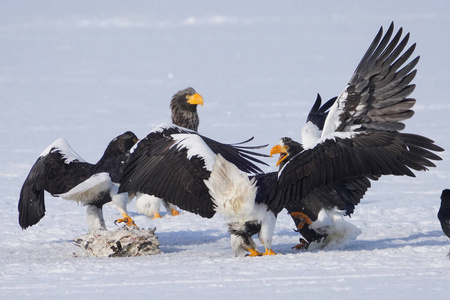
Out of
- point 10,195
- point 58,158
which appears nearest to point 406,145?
point 58,158

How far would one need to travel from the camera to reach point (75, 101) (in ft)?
65.5

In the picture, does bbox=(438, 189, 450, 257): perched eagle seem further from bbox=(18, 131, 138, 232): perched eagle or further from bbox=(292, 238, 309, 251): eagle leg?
bbox=(18, 131, 138, 232): perched eagle

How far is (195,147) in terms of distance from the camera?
A: 19.7ft

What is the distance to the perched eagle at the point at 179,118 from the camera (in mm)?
8508

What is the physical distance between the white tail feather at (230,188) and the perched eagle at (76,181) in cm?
122

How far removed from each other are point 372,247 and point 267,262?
113cm

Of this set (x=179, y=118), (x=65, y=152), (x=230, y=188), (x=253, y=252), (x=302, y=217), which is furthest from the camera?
(x=179, y=118)

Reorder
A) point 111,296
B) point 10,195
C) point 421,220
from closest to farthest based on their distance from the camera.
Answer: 1. point 111,296
2. point 421,220
3. point 10,195

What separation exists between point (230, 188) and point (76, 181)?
5.41 ft

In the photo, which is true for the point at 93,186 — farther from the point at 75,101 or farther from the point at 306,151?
the point at 75,101

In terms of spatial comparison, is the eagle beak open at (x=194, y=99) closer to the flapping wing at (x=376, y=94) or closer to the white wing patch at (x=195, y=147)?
the white wing patch at (x=195, y=147)

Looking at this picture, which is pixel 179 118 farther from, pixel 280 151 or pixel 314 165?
pixel 314 165

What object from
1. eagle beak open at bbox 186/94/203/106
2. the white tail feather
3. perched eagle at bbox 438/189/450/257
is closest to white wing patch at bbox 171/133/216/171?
the white tail feather

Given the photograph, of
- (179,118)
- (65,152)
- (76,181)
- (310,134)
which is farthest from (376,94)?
(179,118)
